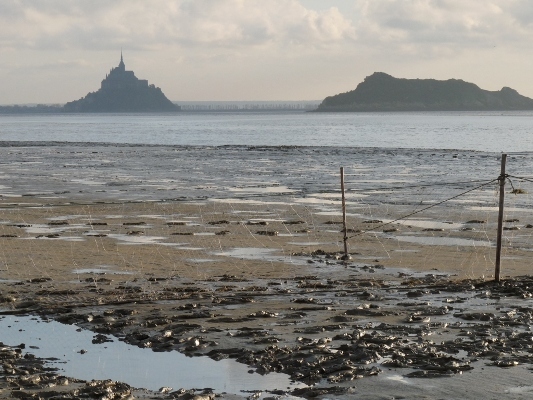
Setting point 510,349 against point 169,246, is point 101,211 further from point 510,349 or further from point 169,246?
point 510,349

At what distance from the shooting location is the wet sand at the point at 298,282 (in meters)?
9.70

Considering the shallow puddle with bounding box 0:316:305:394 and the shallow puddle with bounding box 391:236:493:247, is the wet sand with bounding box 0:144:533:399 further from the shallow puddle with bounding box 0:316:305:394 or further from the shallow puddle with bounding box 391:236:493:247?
the shallow puddle with bounding box 0:316:305:394

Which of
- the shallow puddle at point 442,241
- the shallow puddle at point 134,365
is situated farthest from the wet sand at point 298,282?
the shallow puddle at point 134,365

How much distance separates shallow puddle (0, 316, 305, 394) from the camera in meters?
9.20

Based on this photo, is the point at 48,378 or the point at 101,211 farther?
the point at 101,211

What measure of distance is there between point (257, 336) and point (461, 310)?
3.40m

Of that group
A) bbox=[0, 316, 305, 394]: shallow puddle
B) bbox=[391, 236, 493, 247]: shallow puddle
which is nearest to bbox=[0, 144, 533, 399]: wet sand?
bbox=[391, 236, 493, 247]: shallow puddle

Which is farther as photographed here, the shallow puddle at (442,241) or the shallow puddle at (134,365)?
the shallow puddle at (442,241)

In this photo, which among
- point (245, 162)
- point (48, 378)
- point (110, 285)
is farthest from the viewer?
point (245, 162)

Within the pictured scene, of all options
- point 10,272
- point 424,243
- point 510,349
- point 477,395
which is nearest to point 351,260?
point 424,243

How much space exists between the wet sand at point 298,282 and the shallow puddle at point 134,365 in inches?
9.4

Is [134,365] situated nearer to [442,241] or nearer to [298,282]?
[298,282]

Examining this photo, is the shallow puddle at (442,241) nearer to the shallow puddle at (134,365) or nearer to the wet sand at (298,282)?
the wet sand at (298,282)

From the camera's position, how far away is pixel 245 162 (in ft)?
188
